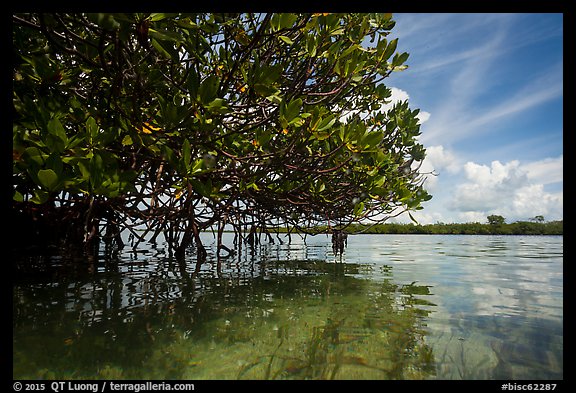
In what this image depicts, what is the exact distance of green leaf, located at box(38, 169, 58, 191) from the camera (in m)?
2.08

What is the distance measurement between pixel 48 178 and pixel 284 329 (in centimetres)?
191

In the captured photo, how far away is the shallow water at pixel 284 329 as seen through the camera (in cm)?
167

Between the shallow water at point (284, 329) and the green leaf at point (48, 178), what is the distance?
98 centimetres

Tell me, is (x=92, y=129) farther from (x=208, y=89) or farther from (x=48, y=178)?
(x=208, y=89)

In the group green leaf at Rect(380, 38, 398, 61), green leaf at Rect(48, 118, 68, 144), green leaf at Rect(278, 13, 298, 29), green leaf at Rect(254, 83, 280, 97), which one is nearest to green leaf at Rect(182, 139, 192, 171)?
green leaf at Rect(254, 83, 280, 97)

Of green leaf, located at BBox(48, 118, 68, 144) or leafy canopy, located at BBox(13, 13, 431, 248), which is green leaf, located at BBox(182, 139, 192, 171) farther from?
green leaf, located at BBox(48, 118, 68, 144)

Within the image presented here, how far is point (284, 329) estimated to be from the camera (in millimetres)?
2244

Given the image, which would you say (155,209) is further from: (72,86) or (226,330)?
(226,330)

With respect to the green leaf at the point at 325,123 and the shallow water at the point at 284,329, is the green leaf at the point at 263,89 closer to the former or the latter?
the green leaf at the point at 325,123

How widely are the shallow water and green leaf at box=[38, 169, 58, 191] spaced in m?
0.98

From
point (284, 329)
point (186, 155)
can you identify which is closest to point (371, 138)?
point (186, 155)

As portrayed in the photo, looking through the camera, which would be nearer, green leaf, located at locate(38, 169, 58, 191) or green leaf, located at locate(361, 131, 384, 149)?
green leaf, located at locate(38, 169, 58, 191)

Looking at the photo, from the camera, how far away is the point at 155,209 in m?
5.08

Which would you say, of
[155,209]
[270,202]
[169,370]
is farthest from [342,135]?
[155,209]
